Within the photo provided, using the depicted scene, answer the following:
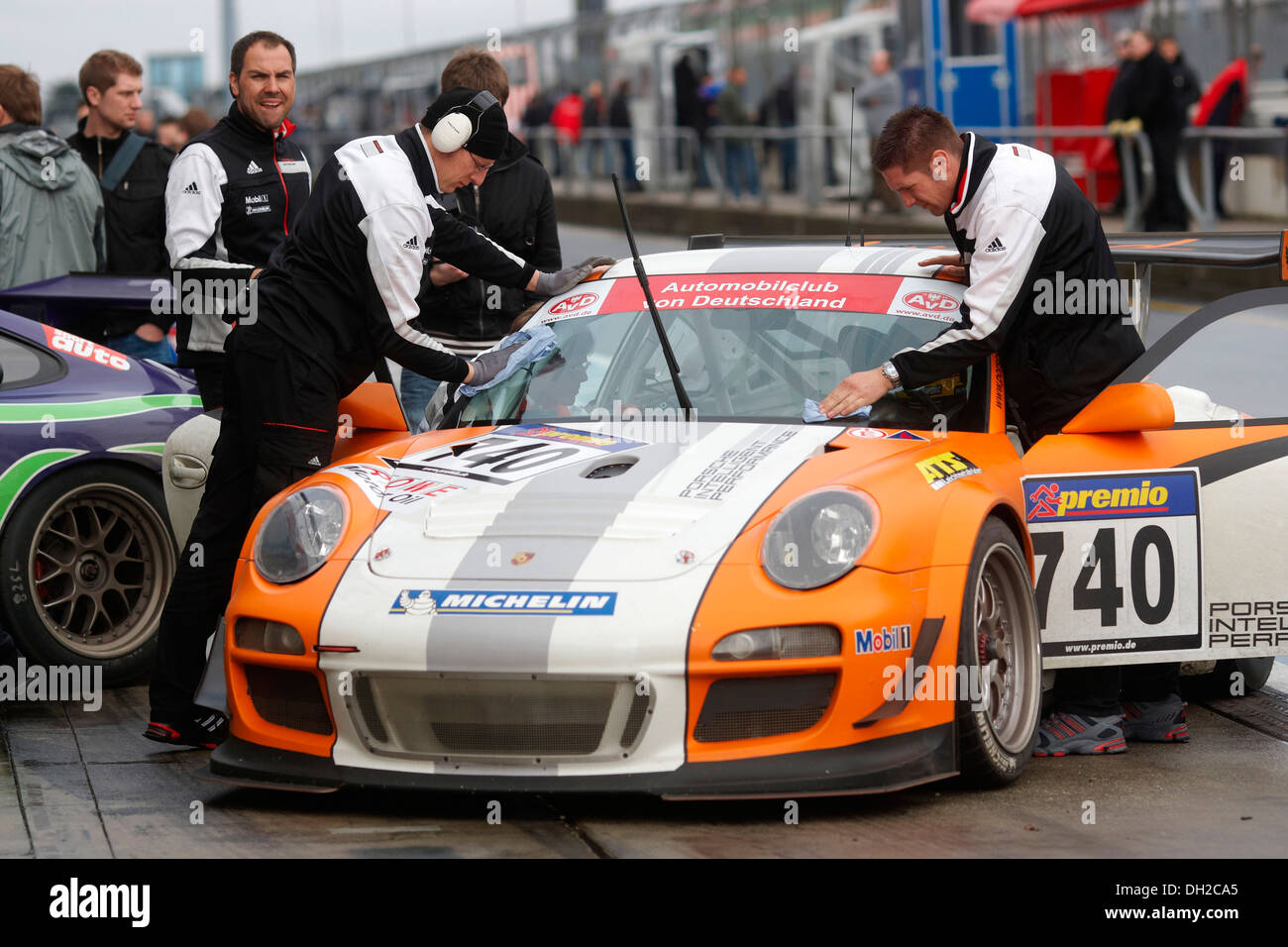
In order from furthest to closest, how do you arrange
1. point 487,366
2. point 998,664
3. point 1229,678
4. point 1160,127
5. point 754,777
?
point 1160,127 < point 1229,678 < point 487,366 < point 998,664 < point 754,777

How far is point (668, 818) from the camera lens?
14.9ft

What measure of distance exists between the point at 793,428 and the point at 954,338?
521 millimetres

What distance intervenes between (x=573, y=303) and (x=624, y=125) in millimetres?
→ 24238

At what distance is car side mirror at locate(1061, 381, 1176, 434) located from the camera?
5191 mm

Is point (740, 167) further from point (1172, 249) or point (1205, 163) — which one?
point (1172, 249)

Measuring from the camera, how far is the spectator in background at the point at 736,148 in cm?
2403

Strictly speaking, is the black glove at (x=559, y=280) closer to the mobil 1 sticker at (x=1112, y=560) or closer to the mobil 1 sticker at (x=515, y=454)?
the mobil 1 sticker at (x=515, y=454)

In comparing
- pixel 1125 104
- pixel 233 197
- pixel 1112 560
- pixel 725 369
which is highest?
pixel 1125 104

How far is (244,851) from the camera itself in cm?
438

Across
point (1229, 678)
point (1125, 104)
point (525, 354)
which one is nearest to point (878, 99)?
point (1125, 104)

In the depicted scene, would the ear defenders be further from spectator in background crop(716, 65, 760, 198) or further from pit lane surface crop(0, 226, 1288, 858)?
spectator in background crop(716, 65, 760, 198)

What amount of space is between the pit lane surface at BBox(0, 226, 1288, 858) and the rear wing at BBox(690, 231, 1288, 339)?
145cm

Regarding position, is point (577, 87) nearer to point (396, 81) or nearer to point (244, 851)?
point (396, 81)

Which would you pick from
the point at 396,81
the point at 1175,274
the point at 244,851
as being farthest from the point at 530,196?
the point at 396,81
